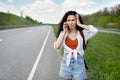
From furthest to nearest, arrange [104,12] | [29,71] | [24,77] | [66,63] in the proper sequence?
[104,12] → [29,71] → [24,77] → [66,63]

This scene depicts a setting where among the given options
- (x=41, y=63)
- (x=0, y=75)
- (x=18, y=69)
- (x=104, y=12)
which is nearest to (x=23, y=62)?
(x=41, y=63)

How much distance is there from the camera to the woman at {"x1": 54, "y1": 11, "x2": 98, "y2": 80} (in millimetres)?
4434

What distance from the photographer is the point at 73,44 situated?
4.47 meters

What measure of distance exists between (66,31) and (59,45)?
26 cm

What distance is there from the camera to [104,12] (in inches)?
4045

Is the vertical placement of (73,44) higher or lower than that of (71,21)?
lower

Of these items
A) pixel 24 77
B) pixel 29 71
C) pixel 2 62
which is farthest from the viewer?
pixel 2 62

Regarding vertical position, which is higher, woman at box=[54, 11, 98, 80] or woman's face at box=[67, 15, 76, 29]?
woman's face at box=[67, 15, 76, 29]

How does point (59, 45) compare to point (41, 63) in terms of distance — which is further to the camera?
point (41, 63)

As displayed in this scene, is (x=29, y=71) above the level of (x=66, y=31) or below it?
below

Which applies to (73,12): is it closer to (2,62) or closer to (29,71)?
(29,71)

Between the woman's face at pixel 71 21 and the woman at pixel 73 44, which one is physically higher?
the woman's face at pixel 71 21

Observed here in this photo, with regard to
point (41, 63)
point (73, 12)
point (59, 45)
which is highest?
point (73, 12)

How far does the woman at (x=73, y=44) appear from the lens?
443 centimetres
